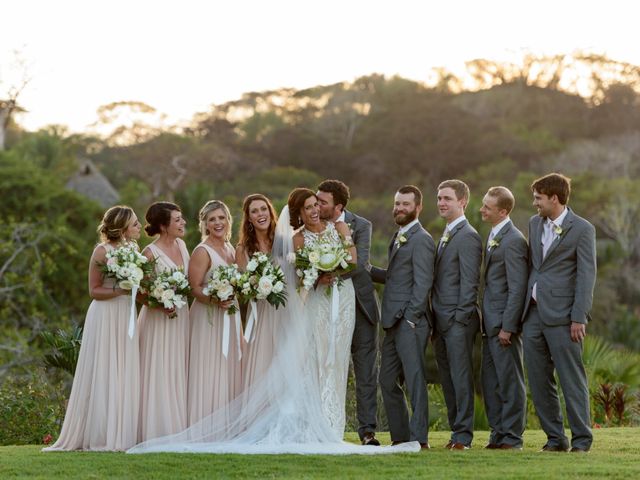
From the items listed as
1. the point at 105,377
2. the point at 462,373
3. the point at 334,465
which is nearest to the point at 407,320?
the point at 462,373

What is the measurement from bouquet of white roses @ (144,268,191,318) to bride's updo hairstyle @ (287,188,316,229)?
3.75ft

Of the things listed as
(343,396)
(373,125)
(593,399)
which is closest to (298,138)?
(373,125)

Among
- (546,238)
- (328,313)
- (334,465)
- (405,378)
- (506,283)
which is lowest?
(334,465)

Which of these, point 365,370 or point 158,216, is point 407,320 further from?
point 158,216

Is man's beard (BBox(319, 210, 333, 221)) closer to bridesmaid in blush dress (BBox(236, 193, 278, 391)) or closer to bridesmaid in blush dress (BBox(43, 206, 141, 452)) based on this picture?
bridesmaid in blush dress (BBox(236, 193, 278, 391))

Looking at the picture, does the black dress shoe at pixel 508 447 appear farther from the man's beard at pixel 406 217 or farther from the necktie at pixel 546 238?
the man's beard at pixel 406 217

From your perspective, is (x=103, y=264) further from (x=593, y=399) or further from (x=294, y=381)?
(x=593, y=399)

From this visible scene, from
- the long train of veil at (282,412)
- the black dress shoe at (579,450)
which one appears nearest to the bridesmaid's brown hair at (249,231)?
the long train of veil at (282,412)

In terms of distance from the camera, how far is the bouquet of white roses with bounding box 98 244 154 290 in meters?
10.4

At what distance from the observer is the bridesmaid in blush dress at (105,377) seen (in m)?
10.6

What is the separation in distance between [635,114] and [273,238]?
6265cm

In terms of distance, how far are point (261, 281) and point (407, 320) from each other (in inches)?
54.0

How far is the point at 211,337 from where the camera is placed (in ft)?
36.0

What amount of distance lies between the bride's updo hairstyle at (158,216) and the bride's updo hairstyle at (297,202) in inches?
41.8
